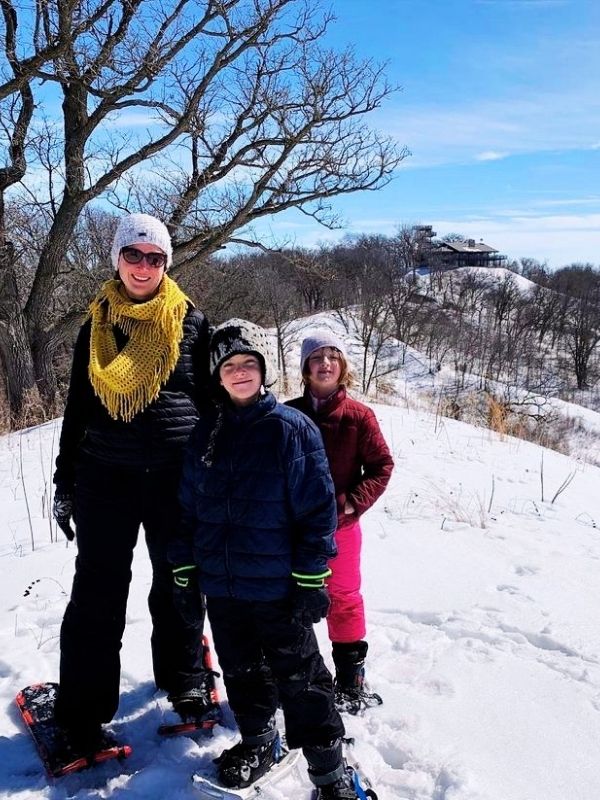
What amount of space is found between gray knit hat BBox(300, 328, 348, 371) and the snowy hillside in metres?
1.51

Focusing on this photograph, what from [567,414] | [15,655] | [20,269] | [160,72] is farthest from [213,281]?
[15,655]

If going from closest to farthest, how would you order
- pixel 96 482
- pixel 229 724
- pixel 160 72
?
1. pixel 96 482
2. pixel 229 724
3. pixel 160 72

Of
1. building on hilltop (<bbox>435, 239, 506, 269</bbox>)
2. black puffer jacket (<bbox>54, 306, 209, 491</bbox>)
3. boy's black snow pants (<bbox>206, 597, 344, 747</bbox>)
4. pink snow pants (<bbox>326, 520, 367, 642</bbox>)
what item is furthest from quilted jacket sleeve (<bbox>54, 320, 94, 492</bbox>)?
building on hilltop (<bbox>435, 239, 506, 269</bbox>)

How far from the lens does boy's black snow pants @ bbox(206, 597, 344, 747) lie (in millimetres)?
1951

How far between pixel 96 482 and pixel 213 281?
69.0 feet

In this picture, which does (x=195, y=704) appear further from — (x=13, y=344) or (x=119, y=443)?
(x=13, y=344)

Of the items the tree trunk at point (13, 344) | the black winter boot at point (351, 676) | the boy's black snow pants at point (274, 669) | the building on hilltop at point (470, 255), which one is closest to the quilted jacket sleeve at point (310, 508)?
the boy's black snow pants at point (274, 669)

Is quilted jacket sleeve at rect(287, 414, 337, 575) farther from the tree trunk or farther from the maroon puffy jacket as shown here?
the tree trunk

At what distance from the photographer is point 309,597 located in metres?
1.89

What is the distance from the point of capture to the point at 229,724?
7.87 feet

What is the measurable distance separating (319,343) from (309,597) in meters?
1.07

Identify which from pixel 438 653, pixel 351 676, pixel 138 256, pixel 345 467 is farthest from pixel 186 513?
pixel 438 653

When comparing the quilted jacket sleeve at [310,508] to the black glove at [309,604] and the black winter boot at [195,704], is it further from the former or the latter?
the black winter boot at [195,704]

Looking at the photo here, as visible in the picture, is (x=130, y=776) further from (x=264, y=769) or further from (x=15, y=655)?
(x=15, y=655)
